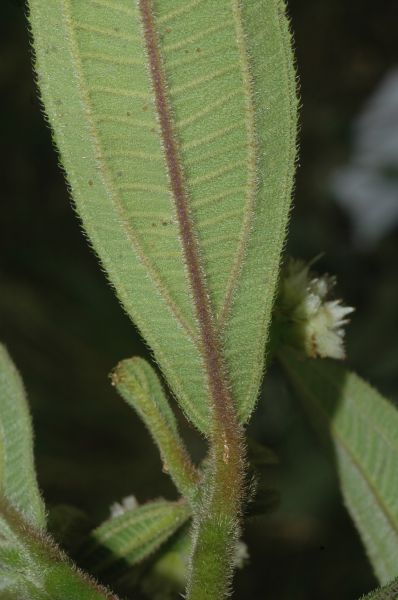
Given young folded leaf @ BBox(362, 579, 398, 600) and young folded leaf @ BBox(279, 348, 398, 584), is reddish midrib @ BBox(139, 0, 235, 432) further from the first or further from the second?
young folded leaf @ BBox(279, 348, 398, 584)

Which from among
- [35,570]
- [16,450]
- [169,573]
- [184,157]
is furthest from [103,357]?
[184,157]

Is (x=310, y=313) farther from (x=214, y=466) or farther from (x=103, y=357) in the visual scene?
(x=103, y=357)

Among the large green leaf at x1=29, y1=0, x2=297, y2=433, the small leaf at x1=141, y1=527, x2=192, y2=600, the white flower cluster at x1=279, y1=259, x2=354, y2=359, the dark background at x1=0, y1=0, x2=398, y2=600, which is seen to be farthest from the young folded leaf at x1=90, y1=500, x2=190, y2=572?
the dark background at x1=0, y1=0, x2=398, y2=600

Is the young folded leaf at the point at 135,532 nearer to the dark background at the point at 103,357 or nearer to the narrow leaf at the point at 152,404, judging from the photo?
the narrow leaf at the point at 152,404

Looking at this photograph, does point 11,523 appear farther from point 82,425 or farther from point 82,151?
point 82,425

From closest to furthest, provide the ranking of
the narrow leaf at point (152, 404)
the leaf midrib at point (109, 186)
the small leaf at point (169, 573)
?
the leaf midrib at point (109, 186) → the narrow leaf at point (152, 404) → the small leaf at point (169, 573)

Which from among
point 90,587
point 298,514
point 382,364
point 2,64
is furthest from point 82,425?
point 90,587

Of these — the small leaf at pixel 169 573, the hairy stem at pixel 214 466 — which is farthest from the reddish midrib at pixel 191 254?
the small leaf at pixel 169 573
